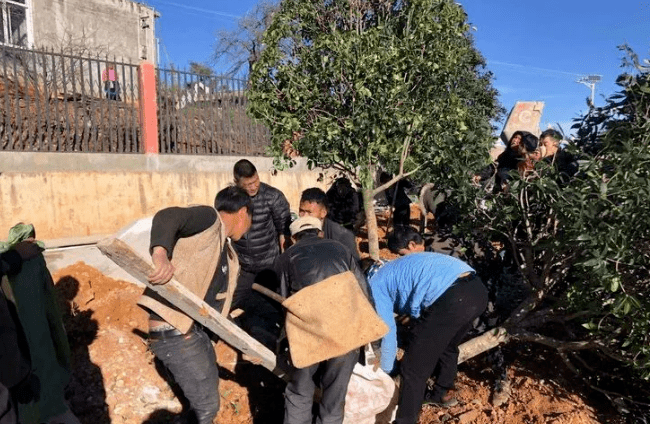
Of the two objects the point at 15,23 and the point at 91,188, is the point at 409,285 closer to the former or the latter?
the point at 91,188

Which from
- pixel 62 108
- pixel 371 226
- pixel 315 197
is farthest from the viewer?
pixel 62 108

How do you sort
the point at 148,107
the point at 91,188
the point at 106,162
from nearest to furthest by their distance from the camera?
the point at 91,188, the point at 106,162, the point at 148,107

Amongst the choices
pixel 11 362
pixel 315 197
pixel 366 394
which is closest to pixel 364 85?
pixel 315 197

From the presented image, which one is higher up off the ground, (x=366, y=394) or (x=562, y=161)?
(x=562, y=161)

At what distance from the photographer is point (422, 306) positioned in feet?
10.9

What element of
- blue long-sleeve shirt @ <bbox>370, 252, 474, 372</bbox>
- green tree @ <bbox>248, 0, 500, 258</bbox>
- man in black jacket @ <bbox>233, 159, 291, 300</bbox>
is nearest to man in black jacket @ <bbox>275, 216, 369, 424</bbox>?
blue long-sleeve shirt @ <bbox>370, 252, 474, 372</bbox>

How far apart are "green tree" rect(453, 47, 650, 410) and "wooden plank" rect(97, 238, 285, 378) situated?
1.71 m

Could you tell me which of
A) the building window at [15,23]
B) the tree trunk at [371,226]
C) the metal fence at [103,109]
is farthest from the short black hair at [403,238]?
the building window at [15,23]

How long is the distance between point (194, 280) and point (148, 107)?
581cm

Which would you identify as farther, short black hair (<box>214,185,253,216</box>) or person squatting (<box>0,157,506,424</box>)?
short black hair (<box>214,185,253,216</box>)

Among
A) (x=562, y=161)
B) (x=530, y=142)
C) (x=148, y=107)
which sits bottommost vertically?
(x=562, y=161)

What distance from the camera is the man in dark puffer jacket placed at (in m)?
4.61

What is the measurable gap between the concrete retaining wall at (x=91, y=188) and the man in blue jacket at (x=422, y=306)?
513 cm

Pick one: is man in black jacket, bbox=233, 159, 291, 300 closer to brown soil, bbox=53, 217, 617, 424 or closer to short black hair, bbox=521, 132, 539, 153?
brown soil, bbox=53, 217, 617, 424
